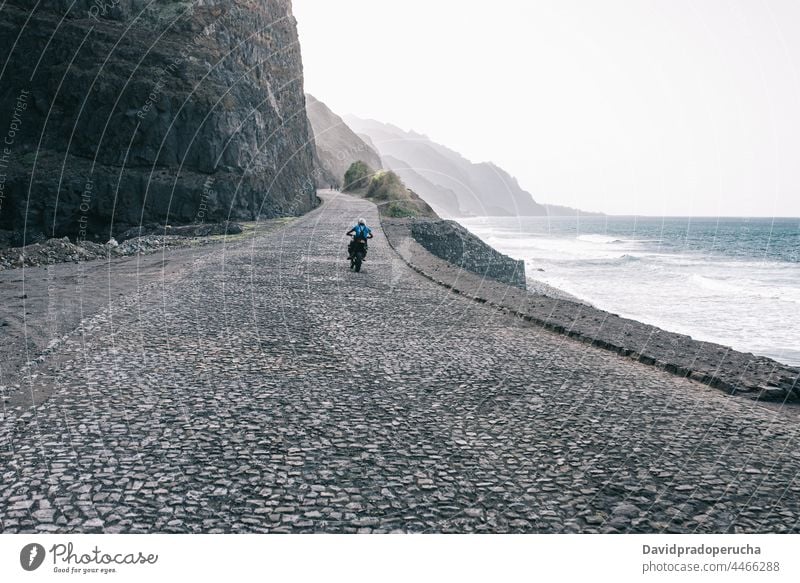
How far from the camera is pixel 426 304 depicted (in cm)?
1374

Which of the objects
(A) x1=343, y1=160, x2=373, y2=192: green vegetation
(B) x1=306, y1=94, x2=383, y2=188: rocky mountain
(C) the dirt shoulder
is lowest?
(C) the dirt shoulder

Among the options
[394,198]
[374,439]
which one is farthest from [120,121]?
[374,439]

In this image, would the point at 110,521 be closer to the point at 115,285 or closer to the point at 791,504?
the point at 791,504

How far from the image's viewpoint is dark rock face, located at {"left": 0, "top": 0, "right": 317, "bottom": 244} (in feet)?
111

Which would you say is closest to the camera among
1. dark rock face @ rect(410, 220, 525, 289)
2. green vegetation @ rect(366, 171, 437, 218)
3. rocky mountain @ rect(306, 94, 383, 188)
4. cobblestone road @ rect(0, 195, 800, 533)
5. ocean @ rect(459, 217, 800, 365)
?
cobblestone road @ rect(0, 195, 800, 533)

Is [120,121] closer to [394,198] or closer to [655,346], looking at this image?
[394,198]

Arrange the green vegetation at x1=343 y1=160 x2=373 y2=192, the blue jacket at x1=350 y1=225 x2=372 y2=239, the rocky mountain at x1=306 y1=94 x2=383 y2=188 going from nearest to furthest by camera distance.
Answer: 1. the blue jacket at x1=350 y1=225 x2=372 y2=239
2. the green vegetation at x1=343 y1=160 x2=373 y2=192
3. the rocky mountain at x1=306 y1=94 x2=383 y2=188

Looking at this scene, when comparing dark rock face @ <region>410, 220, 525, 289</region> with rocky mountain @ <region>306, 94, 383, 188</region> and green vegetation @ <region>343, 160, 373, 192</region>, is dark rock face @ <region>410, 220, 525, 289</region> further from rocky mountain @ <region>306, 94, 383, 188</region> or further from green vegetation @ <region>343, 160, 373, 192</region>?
rocky mountain @ <region>306, 94, 383, 188</region>

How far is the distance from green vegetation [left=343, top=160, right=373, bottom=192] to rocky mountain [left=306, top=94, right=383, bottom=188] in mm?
22520

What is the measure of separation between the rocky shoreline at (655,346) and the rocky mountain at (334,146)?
92314mm

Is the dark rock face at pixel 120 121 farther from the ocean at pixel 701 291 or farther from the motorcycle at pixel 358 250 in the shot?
the ocean at pixel 701 291

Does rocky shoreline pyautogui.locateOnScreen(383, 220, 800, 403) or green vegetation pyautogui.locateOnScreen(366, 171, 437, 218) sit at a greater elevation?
green vegetation pyautogui.locateOnScreen(366, 171, 437, 218)

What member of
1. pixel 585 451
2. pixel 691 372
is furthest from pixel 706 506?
pixel 691 372

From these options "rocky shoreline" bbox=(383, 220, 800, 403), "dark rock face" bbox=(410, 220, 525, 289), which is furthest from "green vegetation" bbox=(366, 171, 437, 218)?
"rocky shoreline" bbox=(383, 220, 800, 403)
